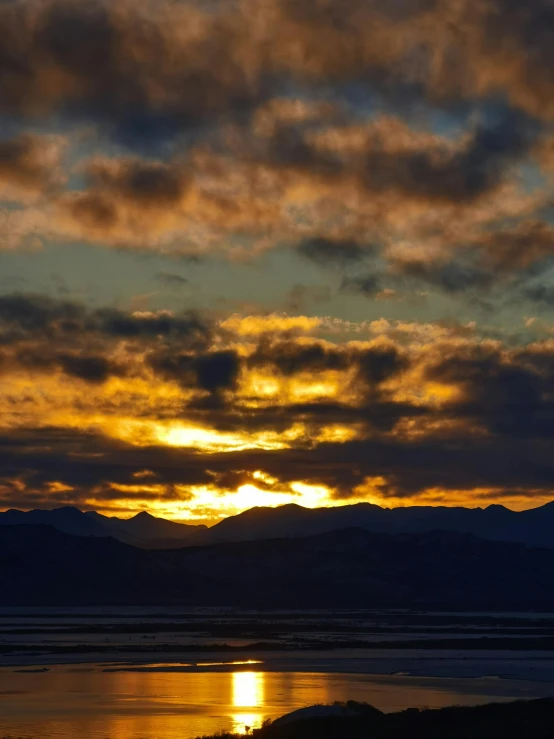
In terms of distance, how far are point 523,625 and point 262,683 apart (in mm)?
101357

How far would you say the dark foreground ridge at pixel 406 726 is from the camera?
1875 inches

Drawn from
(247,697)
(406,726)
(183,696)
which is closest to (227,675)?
(183,696)

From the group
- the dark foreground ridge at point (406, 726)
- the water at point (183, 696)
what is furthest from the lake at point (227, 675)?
the dark foreground ridge at point (406, 726)

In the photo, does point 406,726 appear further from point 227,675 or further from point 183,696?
point 227,675

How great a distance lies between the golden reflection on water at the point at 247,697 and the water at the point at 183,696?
6 centimetres

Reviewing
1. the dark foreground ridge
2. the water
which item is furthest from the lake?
the dark foreground ridge

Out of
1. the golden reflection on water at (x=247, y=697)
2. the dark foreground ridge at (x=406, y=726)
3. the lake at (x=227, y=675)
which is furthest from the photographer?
the lake at (x=227, y=675)

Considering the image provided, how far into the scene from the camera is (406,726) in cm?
4978

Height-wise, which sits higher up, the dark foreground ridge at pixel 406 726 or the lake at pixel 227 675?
the lake at pixel 227 675

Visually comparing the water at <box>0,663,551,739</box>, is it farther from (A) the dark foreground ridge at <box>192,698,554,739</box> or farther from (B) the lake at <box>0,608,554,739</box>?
(A) the dark foreground ridge at <box>192,698,554,739</box>

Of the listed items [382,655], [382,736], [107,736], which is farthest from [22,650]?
[382,736]

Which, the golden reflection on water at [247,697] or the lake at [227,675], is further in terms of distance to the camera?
the lake at [227,675]

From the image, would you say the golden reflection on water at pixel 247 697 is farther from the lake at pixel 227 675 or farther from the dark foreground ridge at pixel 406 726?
the dark foreground ridge at pixel 406 726

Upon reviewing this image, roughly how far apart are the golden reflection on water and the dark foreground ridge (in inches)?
162
